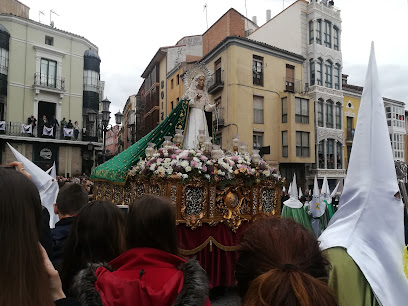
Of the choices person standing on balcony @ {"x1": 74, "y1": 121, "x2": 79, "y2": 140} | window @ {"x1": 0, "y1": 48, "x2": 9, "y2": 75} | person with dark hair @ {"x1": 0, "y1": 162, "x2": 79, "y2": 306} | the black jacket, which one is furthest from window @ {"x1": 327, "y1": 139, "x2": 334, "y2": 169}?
person with dark hair @ {"x1": 0, "y1": 162, "x2": 79, "y2": 306}

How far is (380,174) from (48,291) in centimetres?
203

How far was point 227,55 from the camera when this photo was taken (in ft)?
78.5

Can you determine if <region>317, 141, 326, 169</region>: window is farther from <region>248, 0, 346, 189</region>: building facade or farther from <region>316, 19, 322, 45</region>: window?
<region>316, 19, 322, 45</region>: window

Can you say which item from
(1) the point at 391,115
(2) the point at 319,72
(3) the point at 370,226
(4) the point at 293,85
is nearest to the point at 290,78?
(4) the point at 293,85

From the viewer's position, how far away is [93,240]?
8.52 ft

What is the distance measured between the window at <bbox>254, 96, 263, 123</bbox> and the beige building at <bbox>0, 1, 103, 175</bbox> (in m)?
13.0

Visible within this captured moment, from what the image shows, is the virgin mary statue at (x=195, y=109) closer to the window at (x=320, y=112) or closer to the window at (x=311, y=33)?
the window at (x=320, y=112)

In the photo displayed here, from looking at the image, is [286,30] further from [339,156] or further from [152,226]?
[152,226]

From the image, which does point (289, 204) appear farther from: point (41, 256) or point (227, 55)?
point (227, 55)

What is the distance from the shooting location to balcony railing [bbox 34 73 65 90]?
2434 centimetres

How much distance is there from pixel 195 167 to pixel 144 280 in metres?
3.40

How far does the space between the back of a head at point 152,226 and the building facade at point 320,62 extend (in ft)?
84.3

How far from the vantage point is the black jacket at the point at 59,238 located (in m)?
2.88

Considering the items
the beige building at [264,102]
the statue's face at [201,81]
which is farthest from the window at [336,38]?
the statue's face at [201,81]
